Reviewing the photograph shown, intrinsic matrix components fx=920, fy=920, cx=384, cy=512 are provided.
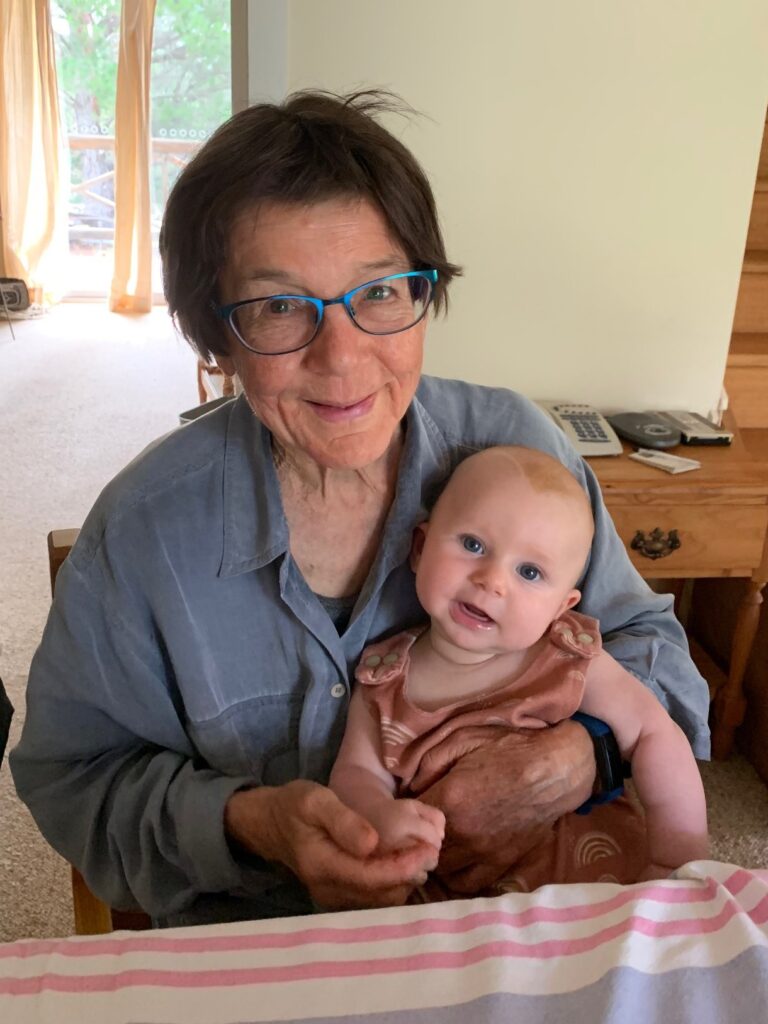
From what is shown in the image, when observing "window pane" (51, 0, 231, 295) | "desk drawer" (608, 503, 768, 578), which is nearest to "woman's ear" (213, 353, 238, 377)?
"desk drawer" (608, 503, 768, 578)

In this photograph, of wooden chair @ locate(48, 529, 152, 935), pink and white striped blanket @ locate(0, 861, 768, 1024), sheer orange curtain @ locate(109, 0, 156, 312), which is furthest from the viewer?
sheer orange curtain @ locate(109, 0, 156, 312)

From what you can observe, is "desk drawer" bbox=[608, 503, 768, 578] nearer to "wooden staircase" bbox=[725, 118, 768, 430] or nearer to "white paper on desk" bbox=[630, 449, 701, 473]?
"white paper on desk" bbox=[630, 449, 701, 473]

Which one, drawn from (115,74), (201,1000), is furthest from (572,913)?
(115,74)

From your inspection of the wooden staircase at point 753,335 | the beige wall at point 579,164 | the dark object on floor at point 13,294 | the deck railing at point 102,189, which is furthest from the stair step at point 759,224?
the dark object on floor at point 13,294

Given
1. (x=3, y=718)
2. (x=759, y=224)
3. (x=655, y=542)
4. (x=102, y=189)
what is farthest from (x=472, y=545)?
(x=102, y=189)

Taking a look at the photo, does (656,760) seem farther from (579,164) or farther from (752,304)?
(752,304)

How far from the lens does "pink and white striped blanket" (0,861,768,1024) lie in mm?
537

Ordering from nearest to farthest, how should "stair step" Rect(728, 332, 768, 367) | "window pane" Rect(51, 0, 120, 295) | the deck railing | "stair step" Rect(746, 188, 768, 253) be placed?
"stair step" Rect(728, 332, 768, 367)
"stair step" Rect(746, 188, 768, 253)
"window pane" Rect(51, 0, 120, 295)
the deck railing

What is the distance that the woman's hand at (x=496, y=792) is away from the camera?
909 millimetres

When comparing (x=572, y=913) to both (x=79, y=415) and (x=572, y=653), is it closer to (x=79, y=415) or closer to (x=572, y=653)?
(x=572, y=653)

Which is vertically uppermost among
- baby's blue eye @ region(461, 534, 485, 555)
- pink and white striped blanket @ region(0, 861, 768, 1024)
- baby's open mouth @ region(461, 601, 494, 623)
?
baby's blue eye @ region(461, 534, 485, 555)

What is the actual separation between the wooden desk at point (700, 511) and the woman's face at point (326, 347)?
88cm

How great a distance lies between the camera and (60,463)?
3660 mm

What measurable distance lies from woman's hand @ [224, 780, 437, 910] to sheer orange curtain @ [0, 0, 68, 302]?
5720 millimetres
